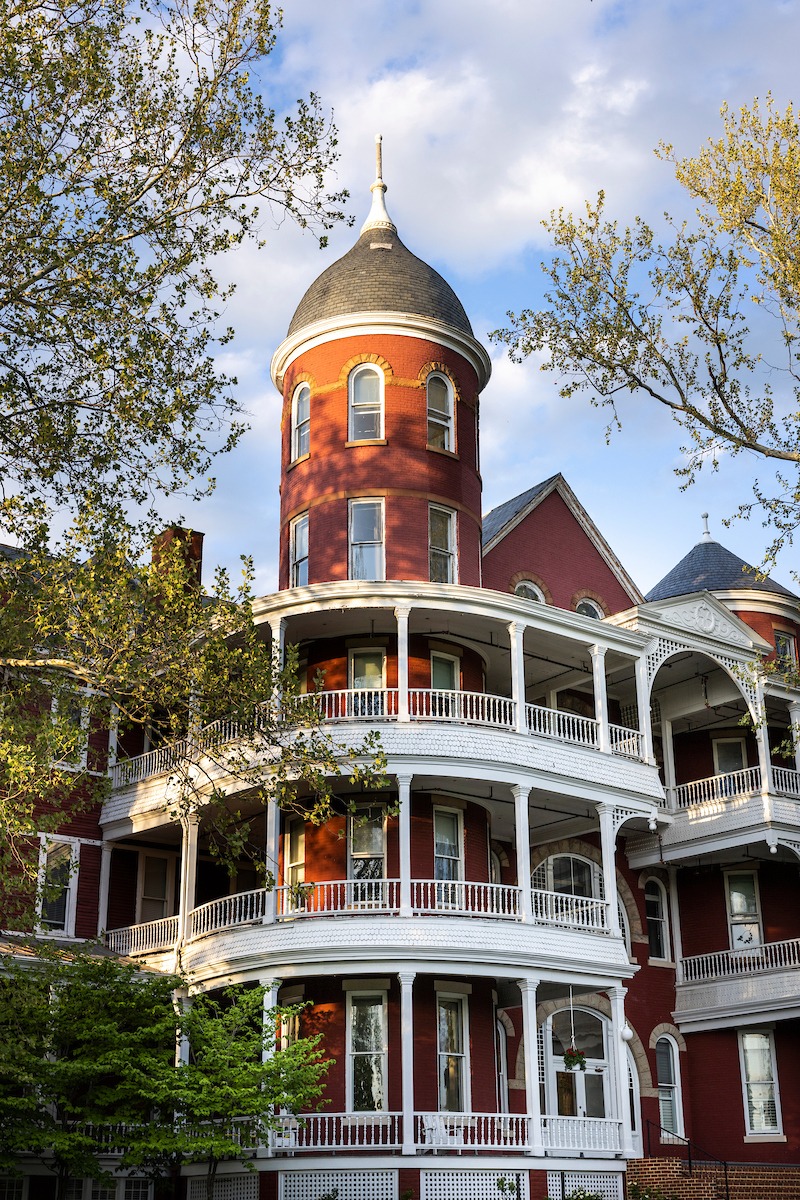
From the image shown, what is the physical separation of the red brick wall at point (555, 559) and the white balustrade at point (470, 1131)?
11.4 metres

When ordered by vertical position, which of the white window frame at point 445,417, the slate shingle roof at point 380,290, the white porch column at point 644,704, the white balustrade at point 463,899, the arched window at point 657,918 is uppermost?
the slate shingle roof at point 380,290

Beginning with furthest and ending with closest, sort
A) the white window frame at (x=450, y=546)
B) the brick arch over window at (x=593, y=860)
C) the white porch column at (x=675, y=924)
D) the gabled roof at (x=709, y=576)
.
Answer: the gabled roof at (x=709, y=576) < the white porch column at (x=675, y=924) < the brick arch over window at (x=593, y=860) < the white window frame at (x=450, y=546)

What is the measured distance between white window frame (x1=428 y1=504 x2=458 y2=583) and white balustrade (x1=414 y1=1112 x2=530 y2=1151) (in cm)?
1012

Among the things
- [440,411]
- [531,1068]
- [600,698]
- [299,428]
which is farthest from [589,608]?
[531,1068]

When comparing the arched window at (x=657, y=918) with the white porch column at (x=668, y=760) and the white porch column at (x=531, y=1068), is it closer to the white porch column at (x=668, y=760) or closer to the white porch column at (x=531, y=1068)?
the white porch column at (x=668, y=760)

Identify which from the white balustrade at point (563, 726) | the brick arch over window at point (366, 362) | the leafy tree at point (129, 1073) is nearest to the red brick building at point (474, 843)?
the brick arch over window at point (366, 362)

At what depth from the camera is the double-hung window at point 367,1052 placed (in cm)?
2452

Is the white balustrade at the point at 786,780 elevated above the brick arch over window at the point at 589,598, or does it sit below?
below

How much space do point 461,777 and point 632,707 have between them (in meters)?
8.58

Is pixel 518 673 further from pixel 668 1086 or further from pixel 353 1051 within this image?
pixel 668 1086

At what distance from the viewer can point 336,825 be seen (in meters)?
26.6

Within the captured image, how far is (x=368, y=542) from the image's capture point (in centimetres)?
2859

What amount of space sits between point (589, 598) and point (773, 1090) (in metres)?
11.3

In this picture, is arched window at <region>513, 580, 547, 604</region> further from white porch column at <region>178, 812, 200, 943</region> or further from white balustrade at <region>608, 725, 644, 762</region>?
white porch column at <region>178, 812, 200, 943</region>
